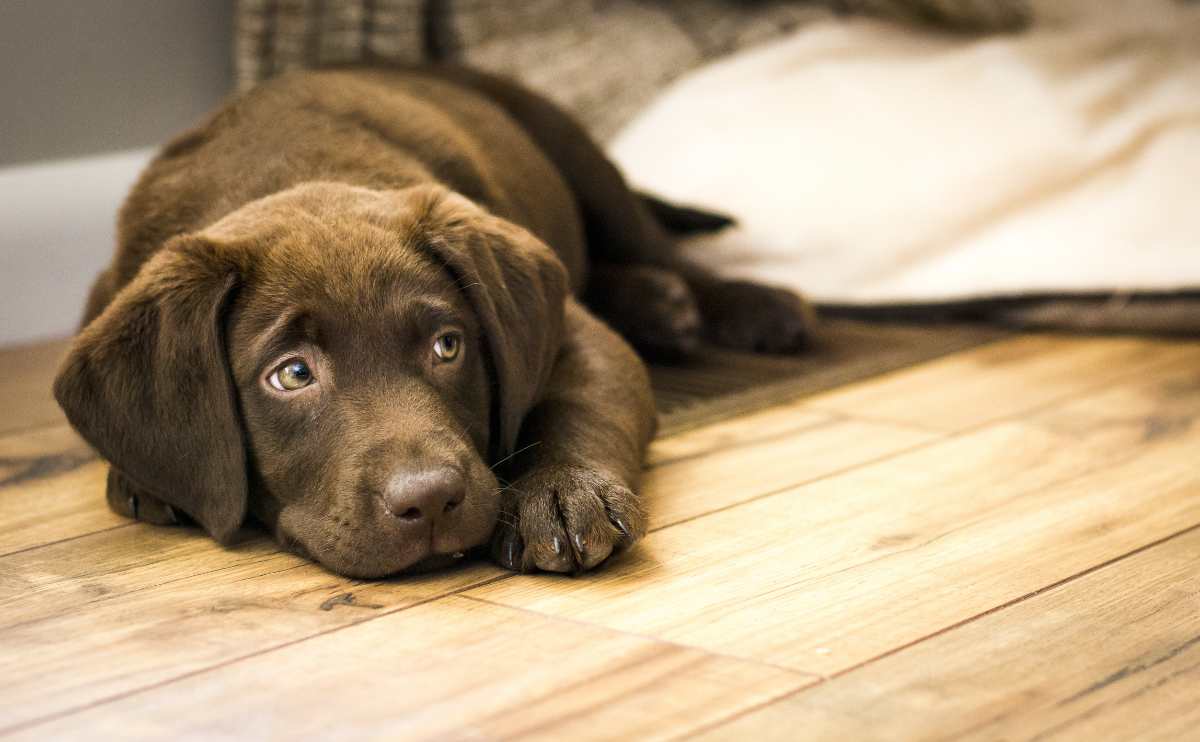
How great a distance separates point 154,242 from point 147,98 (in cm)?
206

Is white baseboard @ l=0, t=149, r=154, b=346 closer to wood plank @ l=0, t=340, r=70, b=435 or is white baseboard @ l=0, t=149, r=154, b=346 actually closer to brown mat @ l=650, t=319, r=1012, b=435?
wood plank @ l=0, t=340, r=70, b=435

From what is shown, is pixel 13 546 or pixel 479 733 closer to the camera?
pixel 479 733

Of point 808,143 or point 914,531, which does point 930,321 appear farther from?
point 914,531

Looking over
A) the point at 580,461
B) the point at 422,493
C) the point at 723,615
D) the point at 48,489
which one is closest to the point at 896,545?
the point at 723,615

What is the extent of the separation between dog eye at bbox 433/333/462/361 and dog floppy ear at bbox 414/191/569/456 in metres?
0.08

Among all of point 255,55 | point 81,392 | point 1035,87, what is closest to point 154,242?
point 81,392

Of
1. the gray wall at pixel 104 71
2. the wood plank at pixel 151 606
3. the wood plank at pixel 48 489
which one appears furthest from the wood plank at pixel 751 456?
the gray wall at pixel 104 71

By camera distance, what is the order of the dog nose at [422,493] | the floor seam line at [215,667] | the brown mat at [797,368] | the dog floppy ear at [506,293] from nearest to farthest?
the floor seam line at [215,667]
the dog nose at [422,493]
the dog floppy ear at [506,293]
the brown mat at [797,368]

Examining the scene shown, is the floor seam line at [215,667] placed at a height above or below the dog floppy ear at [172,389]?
below

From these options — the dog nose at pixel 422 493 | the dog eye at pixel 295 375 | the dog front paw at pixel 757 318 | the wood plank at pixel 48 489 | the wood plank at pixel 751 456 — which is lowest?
the wood plank at pixel 48 489

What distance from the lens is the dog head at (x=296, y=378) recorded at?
2365mm

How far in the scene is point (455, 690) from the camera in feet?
6.23

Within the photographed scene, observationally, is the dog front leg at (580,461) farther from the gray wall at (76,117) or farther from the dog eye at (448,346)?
the gray wall at (76,117)

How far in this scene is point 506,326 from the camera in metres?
2.67
